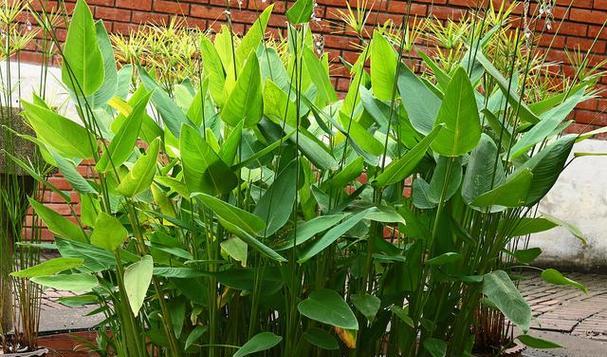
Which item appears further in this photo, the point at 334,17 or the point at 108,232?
the point at 334,17

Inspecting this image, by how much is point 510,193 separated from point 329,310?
0.37 metres

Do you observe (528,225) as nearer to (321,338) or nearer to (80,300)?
(321,338)

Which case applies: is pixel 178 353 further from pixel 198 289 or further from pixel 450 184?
pixel 450 184

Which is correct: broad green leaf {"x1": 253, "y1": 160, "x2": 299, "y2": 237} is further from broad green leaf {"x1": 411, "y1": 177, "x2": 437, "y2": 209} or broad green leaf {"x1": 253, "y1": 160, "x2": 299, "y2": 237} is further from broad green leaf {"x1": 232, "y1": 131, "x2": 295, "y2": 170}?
broad green leaf {"x1": 411, "y1": 177, "x2": 437, "y2": 209}

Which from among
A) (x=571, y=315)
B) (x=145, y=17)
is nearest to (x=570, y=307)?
(x=571, y=315)

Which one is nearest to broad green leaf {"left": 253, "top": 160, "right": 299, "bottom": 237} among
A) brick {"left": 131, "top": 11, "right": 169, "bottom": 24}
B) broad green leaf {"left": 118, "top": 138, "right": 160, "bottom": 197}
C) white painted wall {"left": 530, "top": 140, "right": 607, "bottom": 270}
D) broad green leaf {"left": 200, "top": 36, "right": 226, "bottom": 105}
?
broad green leaf {"left": 118, "top": 138, "right": 160, "bottom": 197}

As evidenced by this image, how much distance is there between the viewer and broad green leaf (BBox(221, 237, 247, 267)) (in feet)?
5.17

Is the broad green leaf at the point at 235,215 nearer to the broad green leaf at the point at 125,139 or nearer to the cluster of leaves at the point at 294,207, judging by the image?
the cluster of leaves at the point at 294,207

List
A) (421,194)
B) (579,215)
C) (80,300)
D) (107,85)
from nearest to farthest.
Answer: (421,194), (107,85), (80,300), (579,215)

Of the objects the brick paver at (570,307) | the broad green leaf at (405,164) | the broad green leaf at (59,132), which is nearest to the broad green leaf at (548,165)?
the broad green leaf at (405,164)

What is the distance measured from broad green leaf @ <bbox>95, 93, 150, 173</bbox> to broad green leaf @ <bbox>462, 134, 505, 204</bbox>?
1.99 ft

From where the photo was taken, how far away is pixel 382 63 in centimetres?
190

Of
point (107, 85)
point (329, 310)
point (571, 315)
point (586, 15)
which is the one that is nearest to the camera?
point (329, 310)

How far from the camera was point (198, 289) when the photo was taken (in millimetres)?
A: 1788
